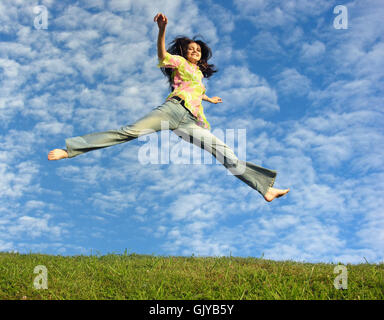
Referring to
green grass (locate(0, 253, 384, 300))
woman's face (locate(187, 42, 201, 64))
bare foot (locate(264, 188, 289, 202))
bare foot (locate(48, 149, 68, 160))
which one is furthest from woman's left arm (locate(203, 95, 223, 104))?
green grass (locate(0, 253, 384, 300))

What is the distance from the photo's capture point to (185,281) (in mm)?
5359

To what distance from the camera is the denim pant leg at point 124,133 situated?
19.4ft

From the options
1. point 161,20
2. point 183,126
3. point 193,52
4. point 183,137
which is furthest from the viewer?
point 193,52

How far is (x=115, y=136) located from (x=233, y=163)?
6.52ft

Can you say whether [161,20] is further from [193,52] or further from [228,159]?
[228,159]

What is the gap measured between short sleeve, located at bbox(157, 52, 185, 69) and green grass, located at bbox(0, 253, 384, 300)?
337cm

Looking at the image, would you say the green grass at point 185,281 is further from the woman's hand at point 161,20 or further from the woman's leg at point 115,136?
the woman's hand at point 161,20

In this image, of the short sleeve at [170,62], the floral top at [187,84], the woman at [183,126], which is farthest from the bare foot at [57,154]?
the short sleeve at [170,62]

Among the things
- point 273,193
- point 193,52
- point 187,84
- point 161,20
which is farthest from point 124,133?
point 273,193

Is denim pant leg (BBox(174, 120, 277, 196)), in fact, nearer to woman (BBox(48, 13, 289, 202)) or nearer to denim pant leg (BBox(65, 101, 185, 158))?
woman (BBox(48, 13, 289, 202))

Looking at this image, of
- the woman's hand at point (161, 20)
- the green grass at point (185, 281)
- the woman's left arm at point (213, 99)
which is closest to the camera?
the green grass at point (185, 281)
